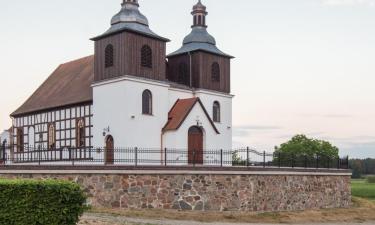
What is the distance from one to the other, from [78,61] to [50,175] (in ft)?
67.6

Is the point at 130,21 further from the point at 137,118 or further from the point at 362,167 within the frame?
the point at 362,167

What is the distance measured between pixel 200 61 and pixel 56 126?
1095cm

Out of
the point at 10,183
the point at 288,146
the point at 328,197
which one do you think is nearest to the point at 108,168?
the point at 10,183

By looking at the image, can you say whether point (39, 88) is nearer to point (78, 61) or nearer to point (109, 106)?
point (78, 61)

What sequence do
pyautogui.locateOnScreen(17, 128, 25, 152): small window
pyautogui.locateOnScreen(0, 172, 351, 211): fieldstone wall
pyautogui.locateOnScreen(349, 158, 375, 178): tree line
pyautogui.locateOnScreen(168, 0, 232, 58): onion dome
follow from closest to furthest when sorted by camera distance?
pyautogui.locateOnScreen(0, 172, 351, 211): fieldstone wall → pyautogui.locateOnScreen(168, 0, 232, 58): onion dome → pyautogui.locateOnScreen(17, 128, 25, 152): small window → pyautogui.locateOnScreen(349, 158, 375, 178): tree line

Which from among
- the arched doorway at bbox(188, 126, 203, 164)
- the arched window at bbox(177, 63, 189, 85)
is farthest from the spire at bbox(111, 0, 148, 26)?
the arched doorway at bbox(188, 126, 203, 164)

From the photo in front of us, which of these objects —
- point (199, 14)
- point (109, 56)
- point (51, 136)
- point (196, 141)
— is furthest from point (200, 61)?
point (51, 136)

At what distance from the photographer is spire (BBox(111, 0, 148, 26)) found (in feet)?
115

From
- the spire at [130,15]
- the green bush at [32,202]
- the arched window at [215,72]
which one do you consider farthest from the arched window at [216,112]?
the green bush at [32,202]

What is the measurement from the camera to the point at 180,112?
35.6 meters

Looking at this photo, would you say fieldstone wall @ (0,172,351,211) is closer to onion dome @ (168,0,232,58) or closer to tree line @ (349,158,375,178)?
onion dome @ (168,0,232,58)

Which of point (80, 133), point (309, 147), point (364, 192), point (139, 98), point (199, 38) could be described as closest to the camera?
point (139, 98)

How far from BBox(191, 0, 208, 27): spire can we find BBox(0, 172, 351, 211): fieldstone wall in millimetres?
14111

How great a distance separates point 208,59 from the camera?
39281 millimetres
